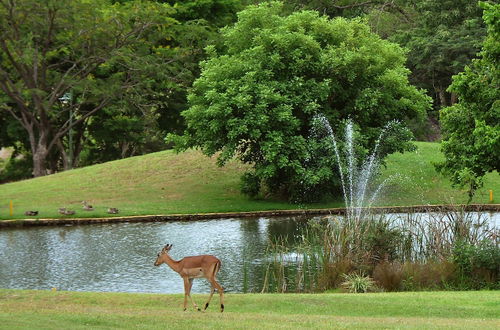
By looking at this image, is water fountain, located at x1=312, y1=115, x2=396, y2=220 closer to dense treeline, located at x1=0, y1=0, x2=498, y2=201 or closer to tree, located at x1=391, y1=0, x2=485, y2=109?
dense treeline, located at x1=0, y1=0, x2=498, y2=201

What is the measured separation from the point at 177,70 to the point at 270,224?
2186 cm

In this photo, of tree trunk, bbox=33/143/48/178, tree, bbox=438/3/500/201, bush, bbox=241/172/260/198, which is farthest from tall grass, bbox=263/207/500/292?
tree trunk, bbox=33/143/48/178

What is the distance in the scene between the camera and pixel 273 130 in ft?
133

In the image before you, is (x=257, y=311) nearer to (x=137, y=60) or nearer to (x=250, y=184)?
(x=250, y=184)

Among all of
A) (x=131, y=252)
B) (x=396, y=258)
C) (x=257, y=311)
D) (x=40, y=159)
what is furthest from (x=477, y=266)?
(x=40, y=159)

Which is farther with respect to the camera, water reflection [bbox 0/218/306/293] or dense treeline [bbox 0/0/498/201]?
dense treeline [bbox 0/0/498/201]

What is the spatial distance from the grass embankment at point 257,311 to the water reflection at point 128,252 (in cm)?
456

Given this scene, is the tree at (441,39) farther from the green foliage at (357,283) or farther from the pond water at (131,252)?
Answer: the green foliage at (357,283)

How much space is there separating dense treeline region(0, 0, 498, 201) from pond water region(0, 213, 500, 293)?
6.59 m

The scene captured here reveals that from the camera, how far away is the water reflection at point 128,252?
2358 centimetres

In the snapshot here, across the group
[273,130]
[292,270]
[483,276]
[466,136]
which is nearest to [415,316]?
[483,276]

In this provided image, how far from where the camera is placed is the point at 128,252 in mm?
29406

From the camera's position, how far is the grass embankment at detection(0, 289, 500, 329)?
1372 cm

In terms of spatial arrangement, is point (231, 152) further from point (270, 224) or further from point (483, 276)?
point (483, 276)
